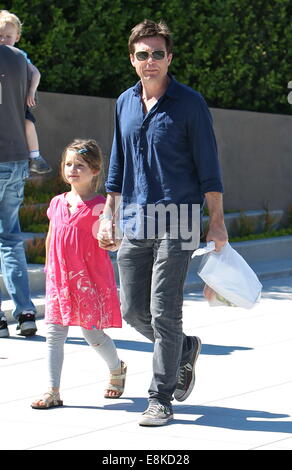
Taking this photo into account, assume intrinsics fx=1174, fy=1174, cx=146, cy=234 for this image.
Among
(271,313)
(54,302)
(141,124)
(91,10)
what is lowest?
(271,313)

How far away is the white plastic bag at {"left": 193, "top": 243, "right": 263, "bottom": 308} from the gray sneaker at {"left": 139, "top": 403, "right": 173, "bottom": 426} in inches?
26.9

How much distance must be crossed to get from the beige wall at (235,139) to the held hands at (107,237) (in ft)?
21.8

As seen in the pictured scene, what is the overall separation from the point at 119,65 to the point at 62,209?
7.13 meters

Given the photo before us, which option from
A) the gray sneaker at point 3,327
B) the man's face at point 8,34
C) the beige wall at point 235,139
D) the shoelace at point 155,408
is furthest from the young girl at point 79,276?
the beige wall at point 235,139

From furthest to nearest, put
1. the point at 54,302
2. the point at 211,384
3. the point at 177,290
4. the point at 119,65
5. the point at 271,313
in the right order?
the point at 119,65 → the point at 271,313 → the point at 211,384 → the point at 54,302 → the point at 177,290

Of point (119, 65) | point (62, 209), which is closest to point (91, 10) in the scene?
point (119, 65)

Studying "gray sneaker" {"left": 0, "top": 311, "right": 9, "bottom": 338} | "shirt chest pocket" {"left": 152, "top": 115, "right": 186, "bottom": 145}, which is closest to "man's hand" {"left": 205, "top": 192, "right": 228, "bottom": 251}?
"shirt chest pocket" {"left": 152, "top": 115, "right": 186, "bottom": 145}

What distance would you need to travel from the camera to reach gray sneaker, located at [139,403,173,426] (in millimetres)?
6176

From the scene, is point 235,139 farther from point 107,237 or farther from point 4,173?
point 107,237

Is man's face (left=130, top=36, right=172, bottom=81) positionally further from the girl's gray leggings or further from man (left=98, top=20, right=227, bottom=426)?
the girl's gray leggings

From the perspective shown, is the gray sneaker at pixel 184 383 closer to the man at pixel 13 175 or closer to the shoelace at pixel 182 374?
the shoelace at pixel 182 374

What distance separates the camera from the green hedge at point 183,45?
13.3 meters

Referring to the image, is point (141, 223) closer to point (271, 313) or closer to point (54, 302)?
point (54, 302)

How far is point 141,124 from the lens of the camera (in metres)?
6.36
